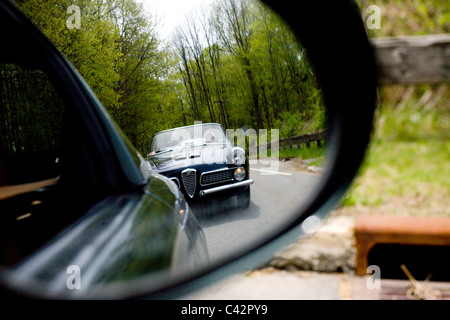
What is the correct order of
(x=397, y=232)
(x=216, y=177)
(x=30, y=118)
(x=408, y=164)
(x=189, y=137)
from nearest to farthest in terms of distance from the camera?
1. (x=30, y=118)
2. (x=216, y=177)
3. (x=189, y=137)
4. (x=397, y=232)
5. (x=408, y=164)

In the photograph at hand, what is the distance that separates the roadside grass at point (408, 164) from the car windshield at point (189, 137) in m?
1.78

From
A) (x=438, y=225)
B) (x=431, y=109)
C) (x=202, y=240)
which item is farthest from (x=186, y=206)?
(x=431, y=109)

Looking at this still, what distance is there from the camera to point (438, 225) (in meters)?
2.61

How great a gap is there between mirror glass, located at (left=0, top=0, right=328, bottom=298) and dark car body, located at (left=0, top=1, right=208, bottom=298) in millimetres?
25

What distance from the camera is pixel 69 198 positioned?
939 mm

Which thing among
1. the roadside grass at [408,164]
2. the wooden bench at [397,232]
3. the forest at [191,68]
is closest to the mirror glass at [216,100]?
the forest at [191,68]

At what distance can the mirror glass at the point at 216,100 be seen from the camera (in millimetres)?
1208

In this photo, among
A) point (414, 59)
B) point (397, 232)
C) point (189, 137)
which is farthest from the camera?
point (414, 59)

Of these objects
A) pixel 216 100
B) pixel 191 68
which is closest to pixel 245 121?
pixel 216 100

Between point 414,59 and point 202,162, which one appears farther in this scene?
point 414,59

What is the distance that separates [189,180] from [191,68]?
48 centimetres

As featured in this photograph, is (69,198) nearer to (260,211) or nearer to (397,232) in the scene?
(260,211)
